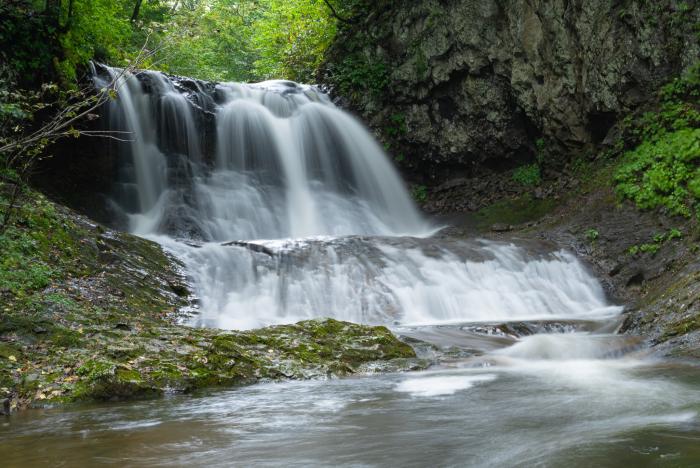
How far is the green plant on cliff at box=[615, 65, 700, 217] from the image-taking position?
11.1m

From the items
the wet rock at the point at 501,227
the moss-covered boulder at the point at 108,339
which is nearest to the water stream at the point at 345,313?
the moss-covered boulder at the point at 108,339

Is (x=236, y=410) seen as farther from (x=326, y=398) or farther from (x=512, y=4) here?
(x=512, y=4)

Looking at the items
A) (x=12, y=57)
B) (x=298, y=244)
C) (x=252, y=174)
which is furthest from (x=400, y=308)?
(x=12, y=57)

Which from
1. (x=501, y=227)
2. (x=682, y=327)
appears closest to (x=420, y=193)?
(x=501, y=227)

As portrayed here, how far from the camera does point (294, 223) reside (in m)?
14.6

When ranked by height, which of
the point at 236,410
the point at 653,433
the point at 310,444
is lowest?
the point at 653,433

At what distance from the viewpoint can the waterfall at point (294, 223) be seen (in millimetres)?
9328

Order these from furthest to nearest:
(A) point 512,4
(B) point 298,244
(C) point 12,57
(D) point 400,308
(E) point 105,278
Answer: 1. (A) point 512,4
2. (C) point 12,57
3. (B) point 298,244
4. (D) point 400,308
5. (E) point 105,278

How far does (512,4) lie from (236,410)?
13.5 m

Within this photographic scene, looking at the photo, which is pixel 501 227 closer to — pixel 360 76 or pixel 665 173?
pixel 665 173

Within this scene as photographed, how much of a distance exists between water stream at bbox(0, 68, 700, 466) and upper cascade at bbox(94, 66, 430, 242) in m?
0.05

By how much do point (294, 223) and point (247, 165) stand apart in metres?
2.18

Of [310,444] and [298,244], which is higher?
[298,244]

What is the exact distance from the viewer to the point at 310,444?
3.46 m
